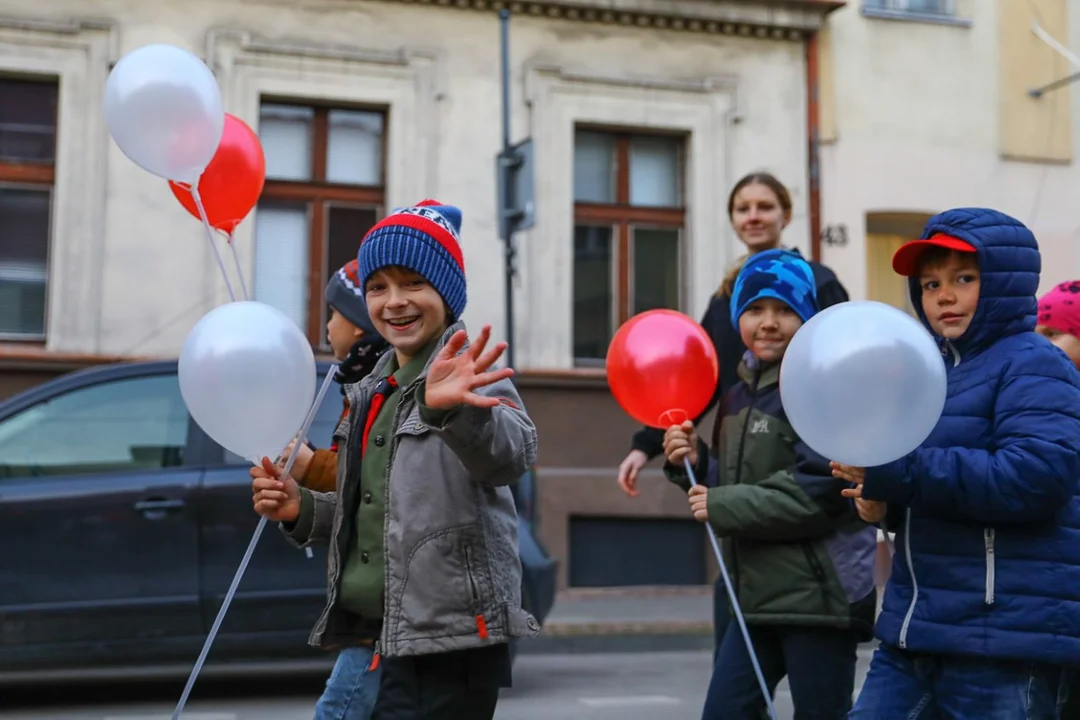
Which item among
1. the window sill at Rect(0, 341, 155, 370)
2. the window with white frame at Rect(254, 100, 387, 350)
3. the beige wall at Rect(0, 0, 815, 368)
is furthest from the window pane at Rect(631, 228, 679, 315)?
the window sill at Rect(0, 341, 155, 370)

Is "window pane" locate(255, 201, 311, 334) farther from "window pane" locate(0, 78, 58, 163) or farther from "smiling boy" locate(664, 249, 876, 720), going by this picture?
"smiling boy" locate(664, 249, 876, 720)

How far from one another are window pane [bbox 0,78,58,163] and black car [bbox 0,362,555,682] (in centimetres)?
543

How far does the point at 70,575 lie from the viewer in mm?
6551

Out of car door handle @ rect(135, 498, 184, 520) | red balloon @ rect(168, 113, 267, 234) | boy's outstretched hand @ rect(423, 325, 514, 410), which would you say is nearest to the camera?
boy's outstretched hand @ rect(423, 325, 514, 410)

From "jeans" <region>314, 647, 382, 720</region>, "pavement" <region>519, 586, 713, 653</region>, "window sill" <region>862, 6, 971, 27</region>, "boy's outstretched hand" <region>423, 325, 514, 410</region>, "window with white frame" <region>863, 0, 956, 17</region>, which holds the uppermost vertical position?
"window with white frame" <region>863, 0, 956, 17</region>

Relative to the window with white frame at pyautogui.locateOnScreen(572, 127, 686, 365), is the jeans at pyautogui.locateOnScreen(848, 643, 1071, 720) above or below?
below

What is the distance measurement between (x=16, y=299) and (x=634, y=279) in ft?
18.4

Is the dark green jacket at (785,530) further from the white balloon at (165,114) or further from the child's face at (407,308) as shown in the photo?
the white balloon at (165,114)

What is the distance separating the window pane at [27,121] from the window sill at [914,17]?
7.91 metres

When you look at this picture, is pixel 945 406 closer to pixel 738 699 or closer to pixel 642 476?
Answer: pixel 738 699

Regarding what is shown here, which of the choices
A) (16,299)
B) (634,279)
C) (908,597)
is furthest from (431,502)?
(634,279)

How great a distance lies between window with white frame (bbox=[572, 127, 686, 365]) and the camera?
42.6ft

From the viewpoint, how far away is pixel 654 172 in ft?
44.1

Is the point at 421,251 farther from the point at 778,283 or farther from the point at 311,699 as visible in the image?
the point at 311,699
